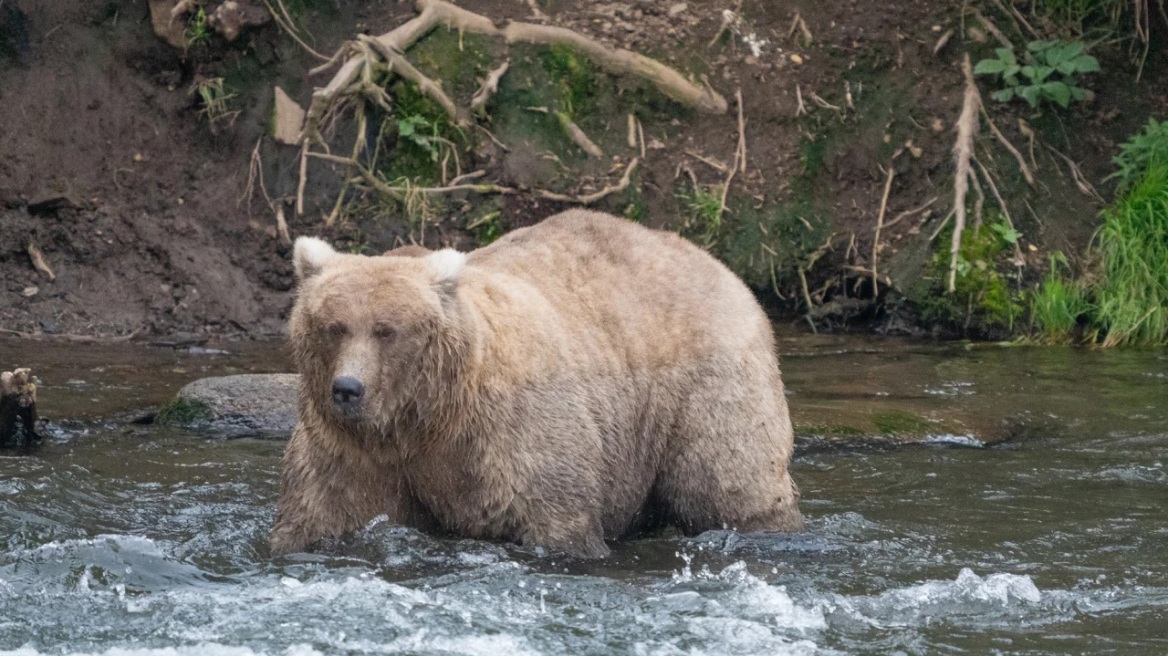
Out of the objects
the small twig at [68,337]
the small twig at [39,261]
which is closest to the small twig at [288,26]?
the small twig at [39,261]

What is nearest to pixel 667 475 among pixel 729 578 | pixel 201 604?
pixel 729 578

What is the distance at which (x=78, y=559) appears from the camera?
622 centimetres

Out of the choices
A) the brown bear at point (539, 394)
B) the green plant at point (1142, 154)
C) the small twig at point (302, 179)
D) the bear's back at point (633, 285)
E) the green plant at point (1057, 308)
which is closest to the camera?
the brown bear at point (539, 394)

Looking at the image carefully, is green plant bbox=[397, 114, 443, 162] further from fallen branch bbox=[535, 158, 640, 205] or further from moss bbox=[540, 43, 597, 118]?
moss bbox=[540, 43, 597, 118]

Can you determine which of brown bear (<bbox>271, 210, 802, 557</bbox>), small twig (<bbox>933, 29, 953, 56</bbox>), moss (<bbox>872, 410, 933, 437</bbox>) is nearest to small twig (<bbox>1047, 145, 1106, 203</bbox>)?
small twig (<bbox>933, 29, 953, 56</bbox>)

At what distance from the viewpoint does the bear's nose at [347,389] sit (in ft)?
18.1

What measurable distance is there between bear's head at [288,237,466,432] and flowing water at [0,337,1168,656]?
667 millimetres

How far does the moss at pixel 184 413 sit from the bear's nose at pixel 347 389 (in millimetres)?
3829

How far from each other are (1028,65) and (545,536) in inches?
317

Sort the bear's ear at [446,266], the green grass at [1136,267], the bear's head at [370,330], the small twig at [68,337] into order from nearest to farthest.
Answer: the bear's head at [370,330]
the bear's ear at [446,266]
the small twig at [68,337]
the green grass at [1136,267]

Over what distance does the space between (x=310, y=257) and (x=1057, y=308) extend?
7.32m

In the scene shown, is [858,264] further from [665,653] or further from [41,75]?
[665,653]

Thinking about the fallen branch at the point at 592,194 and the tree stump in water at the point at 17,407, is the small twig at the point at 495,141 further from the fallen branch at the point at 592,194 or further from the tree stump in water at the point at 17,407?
the tree stump in water at the point at 17,407

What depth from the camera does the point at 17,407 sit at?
326 inches
